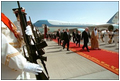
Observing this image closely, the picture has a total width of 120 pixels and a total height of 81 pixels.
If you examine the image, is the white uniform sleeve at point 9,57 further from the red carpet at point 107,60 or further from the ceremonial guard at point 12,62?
the red carpet at point 107,60

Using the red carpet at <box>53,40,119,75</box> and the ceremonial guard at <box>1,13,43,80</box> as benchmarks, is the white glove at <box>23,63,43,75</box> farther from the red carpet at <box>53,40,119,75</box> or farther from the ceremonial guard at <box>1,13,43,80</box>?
the red carpet at <box>53,40,119,75</box>

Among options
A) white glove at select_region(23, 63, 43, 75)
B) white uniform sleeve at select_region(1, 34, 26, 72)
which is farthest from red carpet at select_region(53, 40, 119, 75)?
white uniform sleeve at select_region(1, 34, 26, 72)

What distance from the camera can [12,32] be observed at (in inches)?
53.9

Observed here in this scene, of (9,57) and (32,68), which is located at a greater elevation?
(9,57)

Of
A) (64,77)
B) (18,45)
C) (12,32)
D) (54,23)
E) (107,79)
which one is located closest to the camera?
(12,32)

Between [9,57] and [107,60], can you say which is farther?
[107,60]

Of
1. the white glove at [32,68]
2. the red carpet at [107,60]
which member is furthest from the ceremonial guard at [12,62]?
the red carpet at [107,60]

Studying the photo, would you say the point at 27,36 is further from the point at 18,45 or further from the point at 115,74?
the point at 115,74

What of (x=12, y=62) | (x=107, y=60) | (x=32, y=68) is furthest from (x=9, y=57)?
(x=107, y=60)

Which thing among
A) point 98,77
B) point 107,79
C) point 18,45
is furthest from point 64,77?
point 18,45

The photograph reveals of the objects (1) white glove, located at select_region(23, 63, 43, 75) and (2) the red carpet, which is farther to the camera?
(2) the red carpet

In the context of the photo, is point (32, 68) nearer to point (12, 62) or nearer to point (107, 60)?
point (12, 62)

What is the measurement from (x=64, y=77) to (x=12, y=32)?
1.79 metres

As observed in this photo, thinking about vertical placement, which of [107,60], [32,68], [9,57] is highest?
[9,57]
